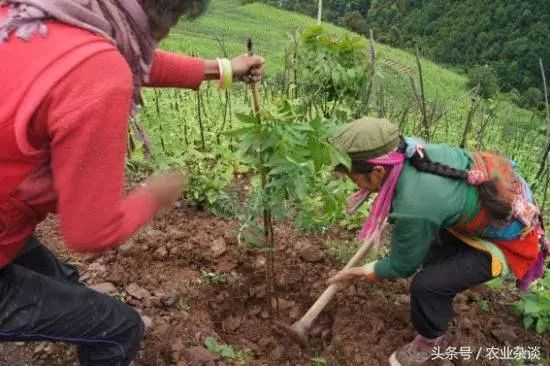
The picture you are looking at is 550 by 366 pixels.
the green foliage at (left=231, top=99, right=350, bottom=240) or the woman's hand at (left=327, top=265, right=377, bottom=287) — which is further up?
the green foliage at (left=231, top=99, right=350, bottom=240)

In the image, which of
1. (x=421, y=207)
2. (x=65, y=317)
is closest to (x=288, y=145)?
Answer: (x=421, y=207)

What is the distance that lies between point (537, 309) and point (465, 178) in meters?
0.95

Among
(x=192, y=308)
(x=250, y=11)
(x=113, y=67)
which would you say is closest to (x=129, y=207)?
(x=113, y=67)

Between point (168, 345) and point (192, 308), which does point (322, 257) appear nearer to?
point (192, 308)

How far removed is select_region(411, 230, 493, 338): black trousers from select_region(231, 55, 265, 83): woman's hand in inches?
45.5

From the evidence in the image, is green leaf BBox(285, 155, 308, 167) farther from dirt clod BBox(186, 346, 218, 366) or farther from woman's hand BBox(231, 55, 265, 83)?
dirt clod BBox(186, 346, 218, 366)

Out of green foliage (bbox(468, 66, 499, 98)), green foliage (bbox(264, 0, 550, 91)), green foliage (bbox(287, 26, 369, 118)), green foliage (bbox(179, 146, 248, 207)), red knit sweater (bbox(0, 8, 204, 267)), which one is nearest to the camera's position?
red knit sweater (bbox(0, 8, 204, 267))

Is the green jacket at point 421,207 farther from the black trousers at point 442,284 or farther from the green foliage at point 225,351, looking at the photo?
the green foliage at point 225,351

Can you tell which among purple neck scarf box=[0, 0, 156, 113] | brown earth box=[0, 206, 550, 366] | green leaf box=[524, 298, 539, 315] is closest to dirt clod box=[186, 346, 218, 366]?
brown earth box=[0, 206, 550, 366]

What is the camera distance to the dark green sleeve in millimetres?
2123

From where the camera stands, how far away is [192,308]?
277cm

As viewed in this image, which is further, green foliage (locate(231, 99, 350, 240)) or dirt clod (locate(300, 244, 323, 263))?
dirt clod (locate(300, 244, 323, 263))

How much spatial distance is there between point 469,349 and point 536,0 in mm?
41688

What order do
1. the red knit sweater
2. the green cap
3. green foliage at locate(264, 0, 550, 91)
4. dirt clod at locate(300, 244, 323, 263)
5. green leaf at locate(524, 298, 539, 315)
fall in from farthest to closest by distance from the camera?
green foliage at locate(264, 0, 550, 91) → dirt clod at locate(300, 244, 323, 263) → green leaf at locate(524, 298, 539, 315) → the green cap → the red knit sweater
